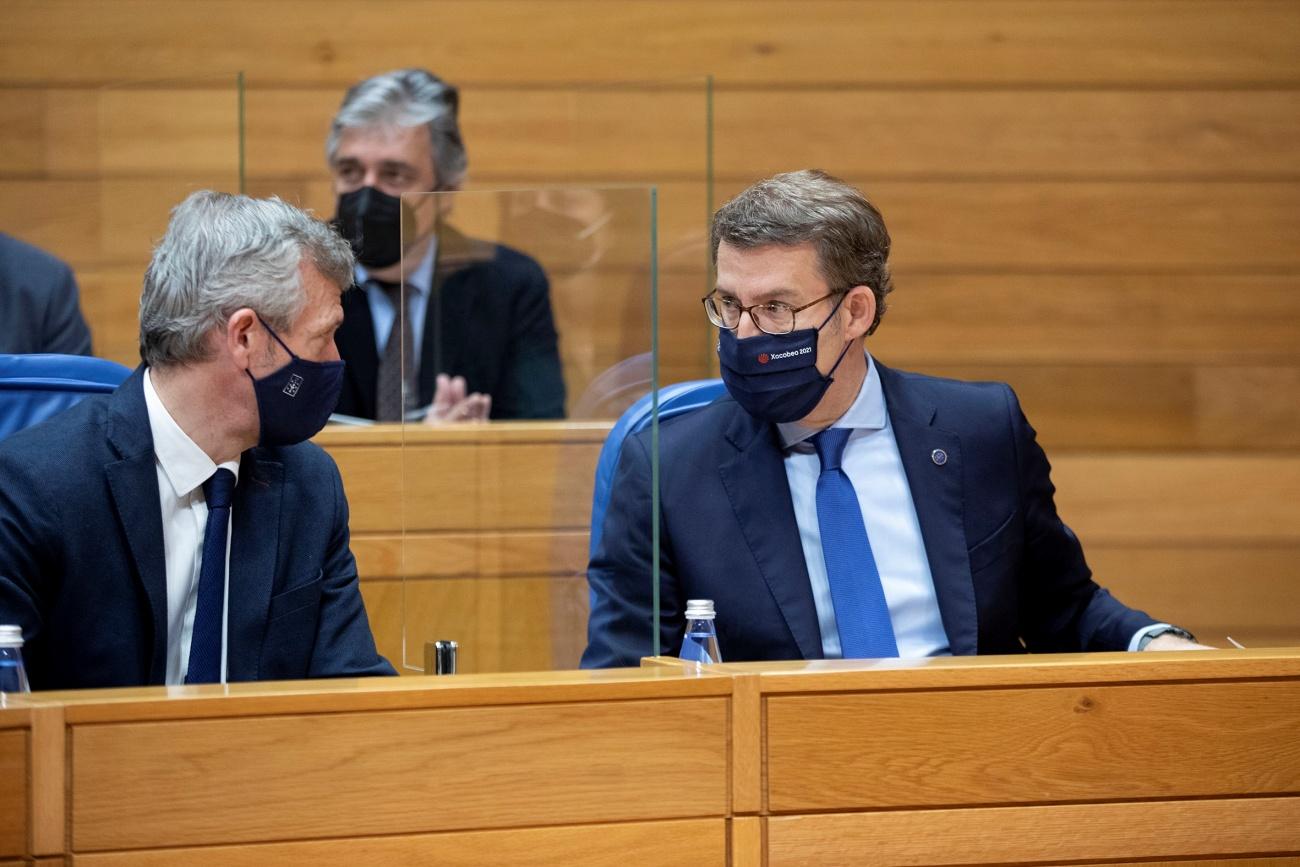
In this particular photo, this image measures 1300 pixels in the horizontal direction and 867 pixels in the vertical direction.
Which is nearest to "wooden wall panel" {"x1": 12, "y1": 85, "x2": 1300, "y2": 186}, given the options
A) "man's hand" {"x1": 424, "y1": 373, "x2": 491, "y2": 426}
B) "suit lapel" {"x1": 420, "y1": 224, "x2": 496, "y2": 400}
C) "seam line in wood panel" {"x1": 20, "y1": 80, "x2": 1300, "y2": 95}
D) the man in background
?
"seam line in wood panel" {"x1": 20, "y1": 80, "x2": 1300, "y2": 95}

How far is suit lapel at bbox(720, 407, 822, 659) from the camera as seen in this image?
2160 millimetres

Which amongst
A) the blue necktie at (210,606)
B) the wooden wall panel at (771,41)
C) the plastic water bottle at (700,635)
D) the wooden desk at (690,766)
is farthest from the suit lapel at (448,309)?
the wooden wall panel at (771,41)

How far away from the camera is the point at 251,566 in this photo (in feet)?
6.49

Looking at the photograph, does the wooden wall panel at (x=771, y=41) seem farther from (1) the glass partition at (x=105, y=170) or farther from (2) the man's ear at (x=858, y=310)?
(2) the man's ear at (x=858, y=310)

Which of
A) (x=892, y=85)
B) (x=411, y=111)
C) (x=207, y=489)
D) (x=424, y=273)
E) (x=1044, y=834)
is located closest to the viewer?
(x=1044, y=834)

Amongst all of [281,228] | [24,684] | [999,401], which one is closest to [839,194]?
[999,401]

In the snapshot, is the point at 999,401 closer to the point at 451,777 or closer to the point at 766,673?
the point at 766,673

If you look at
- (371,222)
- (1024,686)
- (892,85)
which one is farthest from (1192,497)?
(1024,686)

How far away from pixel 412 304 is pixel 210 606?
0.58 m

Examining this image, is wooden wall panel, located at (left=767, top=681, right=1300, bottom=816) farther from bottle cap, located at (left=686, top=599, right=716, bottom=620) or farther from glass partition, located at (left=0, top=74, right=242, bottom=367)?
glass partition, located at (left=0, top=74, right=242, bottom=367)

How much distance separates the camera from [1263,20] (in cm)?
407

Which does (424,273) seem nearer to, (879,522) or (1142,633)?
(879,522)

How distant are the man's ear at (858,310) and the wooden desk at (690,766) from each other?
78cm

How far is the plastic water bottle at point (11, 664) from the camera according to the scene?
1505mm
